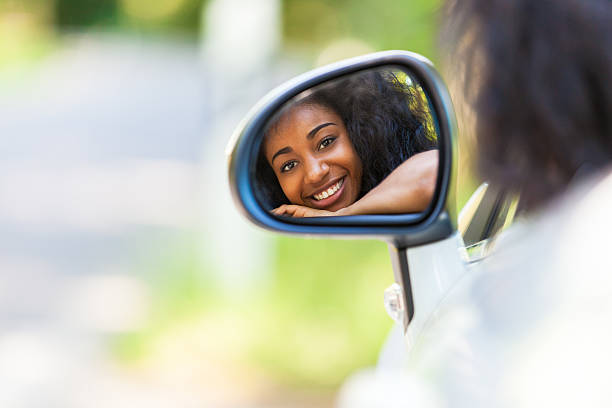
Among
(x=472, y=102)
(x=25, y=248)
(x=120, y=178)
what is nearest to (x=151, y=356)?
(x=25, y=248)

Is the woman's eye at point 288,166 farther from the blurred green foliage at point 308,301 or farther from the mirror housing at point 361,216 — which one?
the blurred green foliage at point 308,301

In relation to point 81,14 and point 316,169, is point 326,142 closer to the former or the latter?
point 316,169

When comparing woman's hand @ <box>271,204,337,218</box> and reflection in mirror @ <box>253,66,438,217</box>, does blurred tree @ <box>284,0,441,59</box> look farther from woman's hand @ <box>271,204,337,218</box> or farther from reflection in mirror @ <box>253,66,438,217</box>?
woman's hand @ <box>271,204,337,218</box>

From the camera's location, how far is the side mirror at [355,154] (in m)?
1.60

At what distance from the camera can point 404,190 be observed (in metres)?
1.64

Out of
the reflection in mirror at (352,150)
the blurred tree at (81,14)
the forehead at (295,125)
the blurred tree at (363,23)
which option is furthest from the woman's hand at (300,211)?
the blurred tree at (81,14)

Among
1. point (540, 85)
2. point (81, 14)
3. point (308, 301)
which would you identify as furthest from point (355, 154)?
point (81, 14)

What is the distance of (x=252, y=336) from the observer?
576cm

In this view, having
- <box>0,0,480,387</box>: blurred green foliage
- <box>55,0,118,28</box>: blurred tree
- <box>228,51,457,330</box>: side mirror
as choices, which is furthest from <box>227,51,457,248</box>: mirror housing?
<box>55,0,118,28</box>: blurred tree

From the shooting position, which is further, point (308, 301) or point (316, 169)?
point (308, 301)

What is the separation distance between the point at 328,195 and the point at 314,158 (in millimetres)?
82

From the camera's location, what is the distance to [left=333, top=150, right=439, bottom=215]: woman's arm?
1612 millimetres

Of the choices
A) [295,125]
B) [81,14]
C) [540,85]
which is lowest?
[540,85]

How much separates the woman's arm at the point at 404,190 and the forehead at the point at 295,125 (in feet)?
0.54
